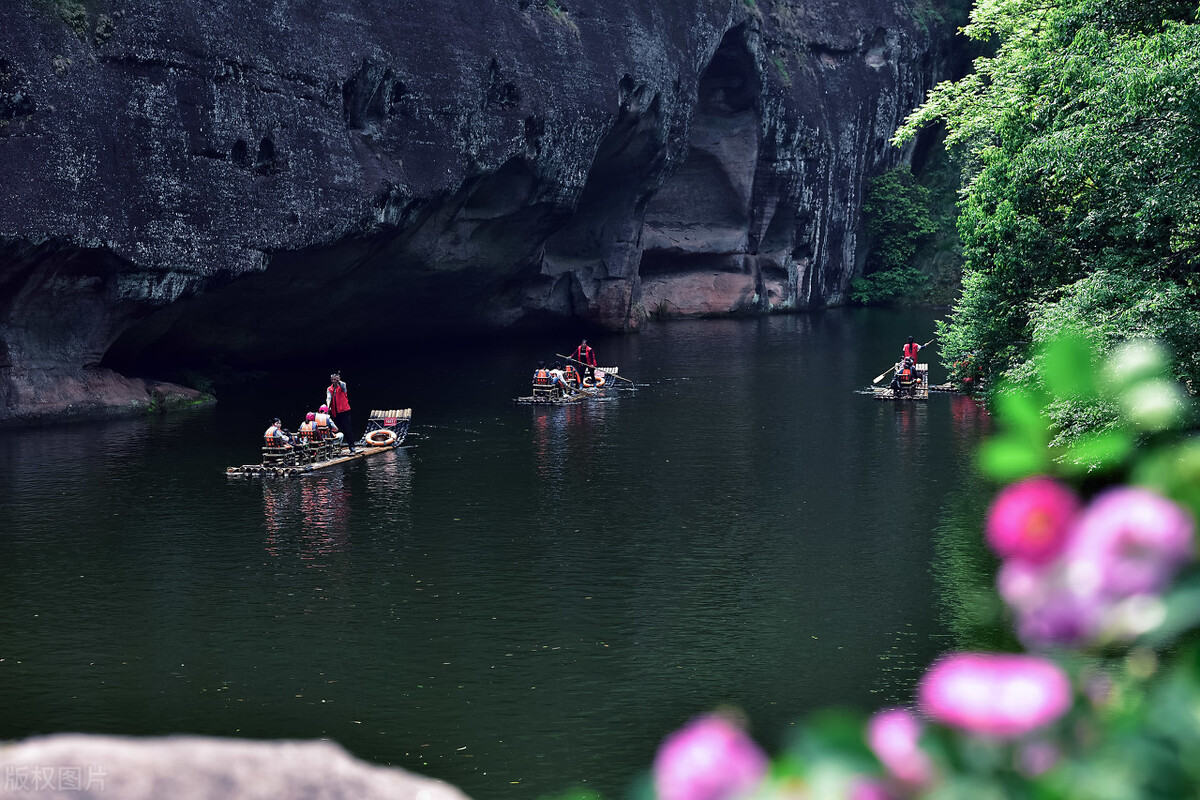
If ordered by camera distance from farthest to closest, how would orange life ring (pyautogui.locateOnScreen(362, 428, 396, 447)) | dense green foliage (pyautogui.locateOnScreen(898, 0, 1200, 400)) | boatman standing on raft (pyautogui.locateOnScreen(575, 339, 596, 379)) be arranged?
boatman standing on raft (pyautogui.locateOnScreen(575, 339, 596, 379))
orange life ring (pyautogui.locateOnScreen(362, 428, 396, 447))
dense green foliage (pyautogui.locateOnScreen(898, 0, 1200, 400))

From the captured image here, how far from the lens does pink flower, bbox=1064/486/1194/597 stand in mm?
2771

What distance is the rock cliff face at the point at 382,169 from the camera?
121 feet

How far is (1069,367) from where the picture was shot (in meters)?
3.11

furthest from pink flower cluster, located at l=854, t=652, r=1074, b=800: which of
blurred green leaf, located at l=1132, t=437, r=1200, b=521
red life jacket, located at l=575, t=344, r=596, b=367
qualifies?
red life jacket, located at l=575, t=344, r=596, b=367

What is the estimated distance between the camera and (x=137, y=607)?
19719 mm

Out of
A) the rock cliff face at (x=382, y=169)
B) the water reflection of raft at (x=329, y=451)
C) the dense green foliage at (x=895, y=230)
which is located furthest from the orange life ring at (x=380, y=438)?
the dense green foliage at (x=895, y=230)

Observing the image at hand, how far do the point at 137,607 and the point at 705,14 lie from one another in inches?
1965

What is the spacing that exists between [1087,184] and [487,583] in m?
13.2

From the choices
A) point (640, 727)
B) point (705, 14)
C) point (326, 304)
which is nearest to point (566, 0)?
point (705, 14)

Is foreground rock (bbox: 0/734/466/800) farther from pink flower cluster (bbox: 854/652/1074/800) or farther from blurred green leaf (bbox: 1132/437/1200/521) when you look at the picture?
blurred green leaf (bbox: 1132/437/1200/521)

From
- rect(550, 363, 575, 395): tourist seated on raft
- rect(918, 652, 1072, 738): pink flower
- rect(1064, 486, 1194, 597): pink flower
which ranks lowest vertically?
rect(550, 363, 575, 395): tourist seated on raft

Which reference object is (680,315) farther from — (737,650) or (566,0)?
(737,650)

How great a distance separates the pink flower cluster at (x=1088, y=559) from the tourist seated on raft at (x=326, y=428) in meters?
29.1

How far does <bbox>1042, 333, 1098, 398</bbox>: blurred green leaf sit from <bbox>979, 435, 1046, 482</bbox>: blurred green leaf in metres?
0.16
